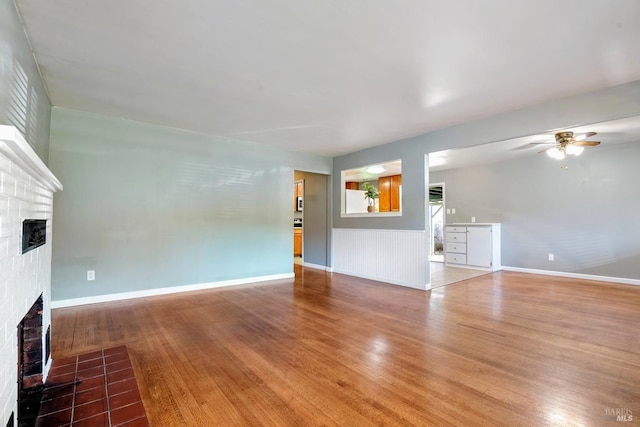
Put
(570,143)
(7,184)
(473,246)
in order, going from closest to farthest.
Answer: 1. (7,184)
2. (570,143)
3. (473,246)

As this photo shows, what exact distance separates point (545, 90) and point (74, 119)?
5.32 metres

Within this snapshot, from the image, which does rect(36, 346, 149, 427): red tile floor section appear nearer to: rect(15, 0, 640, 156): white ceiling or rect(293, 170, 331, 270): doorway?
rect(15, 0, 640, 156): white ceiling

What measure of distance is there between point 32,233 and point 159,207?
2632 mm

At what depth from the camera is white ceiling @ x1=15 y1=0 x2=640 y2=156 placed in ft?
6.07

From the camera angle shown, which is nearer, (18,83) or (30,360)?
(30,360)

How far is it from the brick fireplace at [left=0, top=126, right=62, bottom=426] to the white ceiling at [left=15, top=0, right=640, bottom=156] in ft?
3.87

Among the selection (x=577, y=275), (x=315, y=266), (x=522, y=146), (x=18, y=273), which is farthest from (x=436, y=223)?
(x=18, y=273)

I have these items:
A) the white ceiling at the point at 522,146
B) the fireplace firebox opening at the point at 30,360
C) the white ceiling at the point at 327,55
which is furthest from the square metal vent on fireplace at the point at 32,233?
the white ceiling at the point at 522,146

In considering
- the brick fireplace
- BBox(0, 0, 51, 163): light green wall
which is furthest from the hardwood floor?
BBox(0, 0, 51, 163): light green wall

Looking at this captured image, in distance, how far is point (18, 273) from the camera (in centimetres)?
134

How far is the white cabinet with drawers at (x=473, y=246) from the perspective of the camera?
623cm

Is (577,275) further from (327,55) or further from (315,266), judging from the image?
(327,55)

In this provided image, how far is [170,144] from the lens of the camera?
4.20 meters

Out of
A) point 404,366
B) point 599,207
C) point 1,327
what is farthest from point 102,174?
point 599,207
